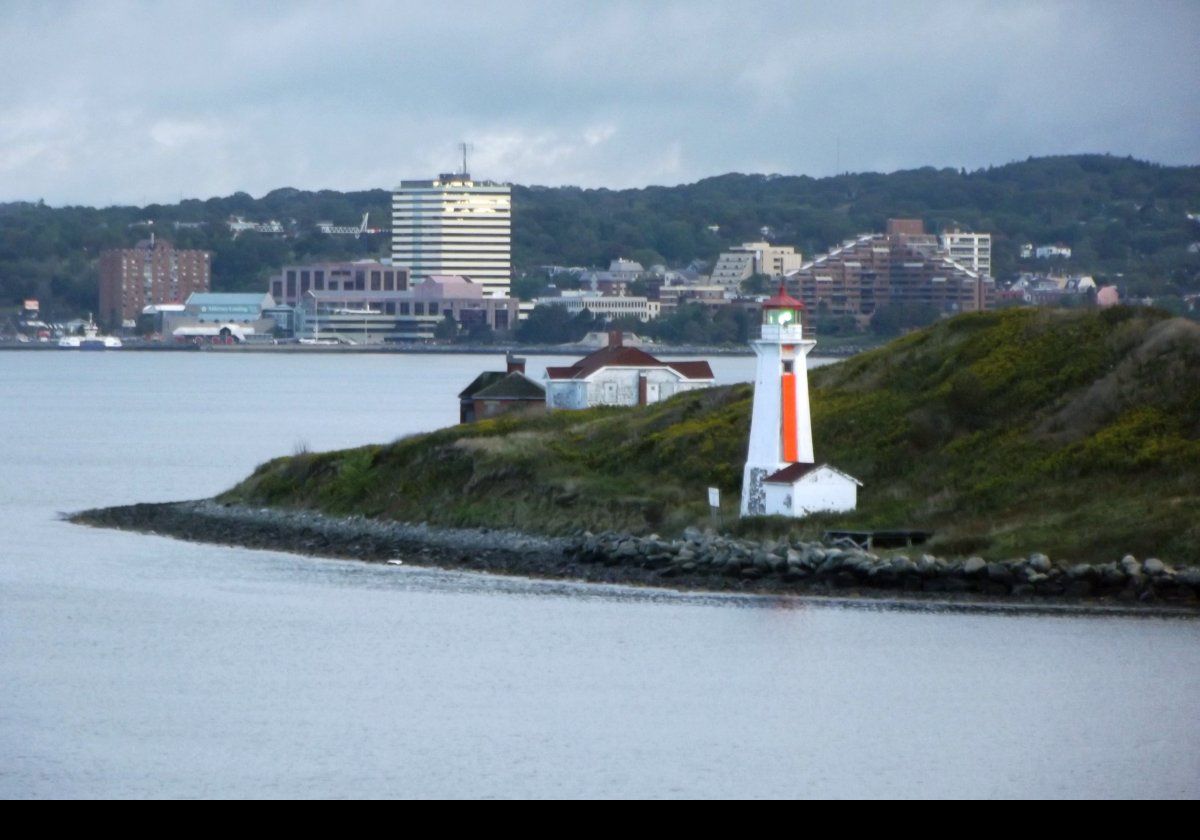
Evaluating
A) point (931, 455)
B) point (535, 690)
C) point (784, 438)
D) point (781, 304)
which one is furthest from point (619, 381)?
point (535, 690)

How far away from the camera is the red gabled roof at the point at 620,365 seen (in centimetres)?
5366

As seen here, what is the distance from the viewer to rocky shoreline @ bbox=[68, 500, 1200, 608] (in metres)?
30.9

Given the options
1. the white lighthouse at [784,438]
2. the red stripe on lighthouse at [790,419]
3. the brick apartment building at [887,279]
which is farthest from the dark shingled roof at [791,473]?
the brick apartment building at [887,279]

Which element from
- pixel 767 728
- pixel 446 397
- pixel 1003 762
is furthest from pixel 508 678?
pixel 446 397

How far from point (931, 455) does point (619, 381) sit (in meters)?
16.6

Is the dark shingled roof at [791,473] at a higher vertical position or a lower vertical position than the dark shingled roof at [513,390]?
lower

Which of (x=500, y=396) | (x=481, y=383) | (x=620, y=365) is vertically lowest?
(x=500, y=396)

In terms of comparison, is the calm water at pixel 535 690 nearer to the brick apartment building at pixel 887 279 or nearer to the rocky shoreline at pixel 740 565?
the rocky shoreline at pixel 740 565

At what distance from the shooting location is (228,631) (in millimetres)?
31391

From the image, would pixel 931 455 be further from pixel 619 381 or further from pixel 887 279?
pixel 887 279

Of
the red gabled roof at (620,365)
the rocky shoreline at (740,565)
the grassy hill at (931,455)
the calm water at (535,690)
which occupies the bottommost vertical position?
the calm water at (535,690)

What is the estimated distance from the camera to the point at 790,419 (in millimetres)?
34844

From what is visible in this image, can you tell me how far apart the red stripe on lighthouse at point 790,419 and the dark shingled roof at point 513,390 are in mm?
19556

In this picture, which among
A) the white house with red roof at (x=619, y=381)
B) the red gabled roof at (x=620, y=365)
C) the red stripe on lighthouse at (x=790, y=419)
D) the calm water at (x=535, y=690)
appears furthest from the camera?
the red gabled roof at (x=620, y=365)
